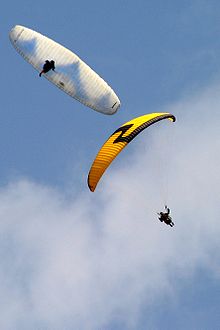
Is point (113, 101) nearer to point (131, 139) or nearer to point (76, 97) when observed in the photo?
point (76, 97)

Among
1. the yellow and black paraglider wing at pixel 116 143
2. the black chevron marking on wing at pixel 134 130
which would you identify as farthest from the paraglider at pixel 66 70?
the black chevron marking on wing at pixel 134 130

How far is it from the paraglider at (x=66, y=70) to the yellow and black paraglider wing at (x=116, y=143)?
606cm

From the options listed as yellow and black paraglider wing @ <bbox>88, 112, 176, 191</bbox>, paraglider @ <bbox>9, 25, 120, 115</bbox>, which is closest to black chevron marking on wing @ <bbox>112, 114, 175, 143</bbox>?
yellow and black paraglider wing @ <bbox>88, 112, 176, 191</bbox>

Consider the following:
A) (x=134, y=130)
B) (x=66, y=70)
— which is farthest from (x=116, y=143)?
(x=66, y=70)

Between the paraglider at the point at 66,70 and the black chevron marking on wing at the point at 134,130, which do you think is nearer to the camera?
the black chevron marking on wing at the point at 134,130

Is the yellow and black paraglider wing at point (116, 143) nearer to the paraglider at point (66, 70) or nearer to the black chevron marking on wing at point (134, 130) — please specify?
the black chevron marking on wing at point (134, 130)

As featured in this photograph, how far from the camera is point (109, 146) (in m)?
61.4

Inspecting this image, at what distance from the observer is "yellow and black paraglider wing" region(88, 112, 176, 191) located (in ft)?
196

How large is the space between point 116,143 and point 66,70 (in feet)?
33.6

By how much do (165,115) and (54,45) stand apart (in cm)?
1225

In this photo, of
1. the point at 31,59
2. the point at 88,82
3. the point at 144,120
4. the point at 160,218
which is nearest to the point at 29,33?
the point at 31,59

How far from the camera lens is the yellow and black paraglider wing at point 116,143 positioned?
59.8 m

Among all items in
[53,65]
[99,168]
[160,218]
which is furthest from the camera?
[53,65]

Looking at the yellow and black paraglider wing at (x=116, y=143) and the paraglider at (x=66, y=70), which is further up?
the paraglider at (x=66, y=70)
